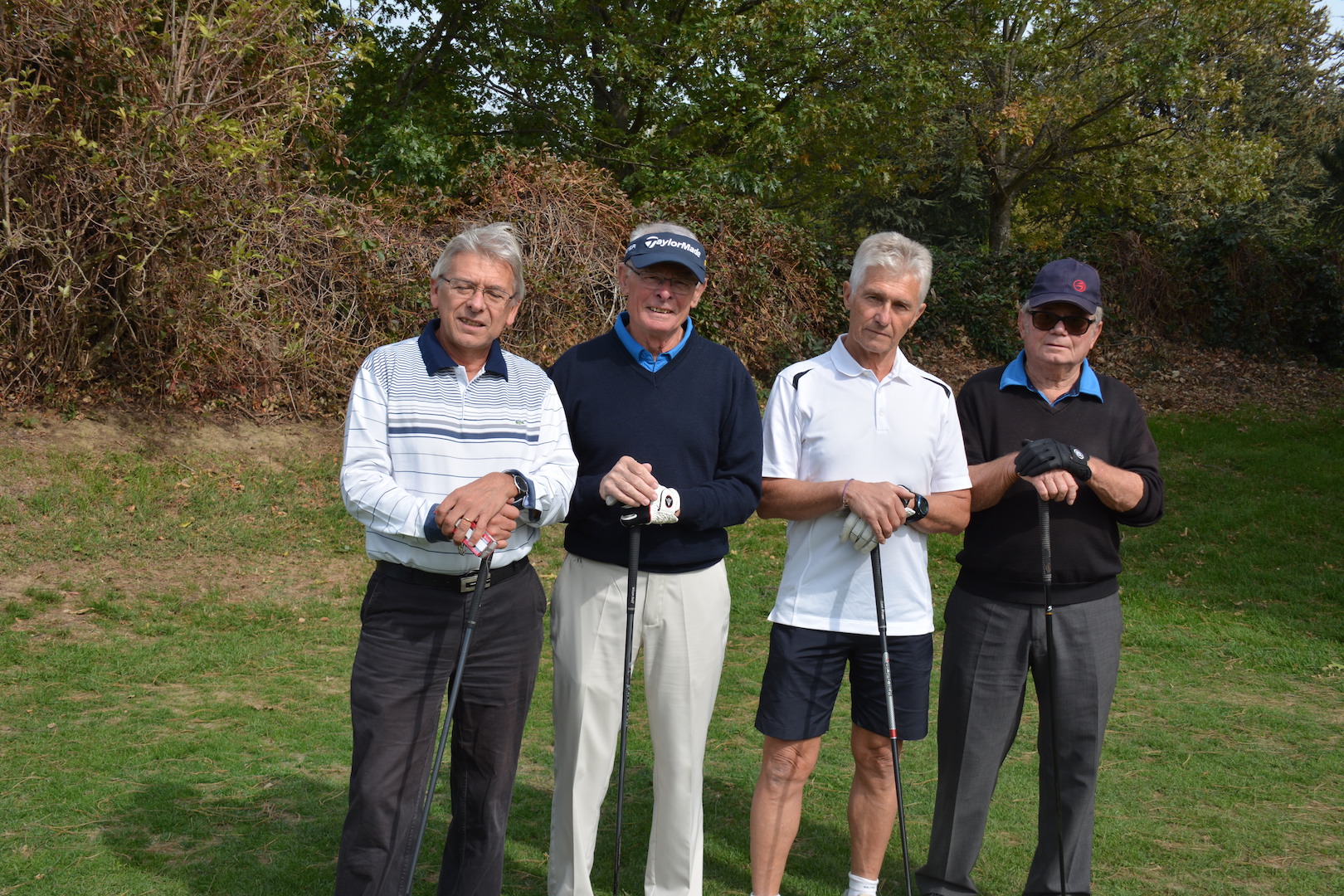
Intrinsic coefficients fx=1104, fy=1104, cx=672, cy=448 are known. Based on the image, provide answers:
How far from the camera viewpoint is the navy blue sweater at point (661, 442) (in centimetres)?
311

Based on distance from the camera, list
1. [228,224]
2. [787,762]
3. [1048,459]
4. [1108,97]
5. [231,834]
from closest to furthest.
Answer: [1048,459] → [787,762] → [231,834] → [228,224] → [1108,97]

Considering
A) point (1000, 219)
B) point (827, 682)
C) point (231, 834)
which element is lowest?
point (231, 834)

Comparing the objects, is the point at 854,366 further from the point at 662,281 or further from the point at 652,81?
the point at 652,81

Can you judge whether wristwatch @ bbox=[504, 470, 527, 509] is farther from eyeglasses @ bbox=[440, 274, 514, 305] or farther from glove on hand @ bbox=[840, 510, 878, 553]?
glove on hand @ bbox=[840, 510, 878, 553]

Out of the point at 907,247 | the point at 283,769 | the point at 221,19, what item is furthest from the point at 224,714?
the point at 221,19

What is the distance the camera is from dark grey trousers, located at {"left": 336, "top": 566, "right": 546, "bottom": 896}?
2814mm

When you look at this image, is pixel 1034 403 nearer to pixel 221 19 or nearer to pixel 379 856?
pixel 379 856

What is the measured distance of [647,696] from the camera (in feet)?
10.4

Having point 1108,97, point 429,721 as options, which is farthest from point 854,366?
point 1108,97

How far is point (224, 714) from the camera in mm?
5160

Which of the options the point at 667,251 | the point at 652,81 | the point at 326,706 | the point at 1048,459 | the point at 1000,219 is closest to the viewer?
the point at 1048,459

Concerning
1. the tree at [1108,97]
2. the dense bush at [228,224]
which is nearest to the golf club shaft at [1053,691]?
the dense bush at [228,224]

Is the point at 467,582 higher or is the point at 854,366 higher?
the point at 854,366

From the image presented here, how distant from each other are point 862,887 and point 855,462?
4.26 feet
